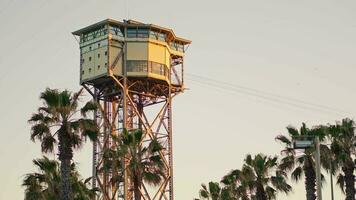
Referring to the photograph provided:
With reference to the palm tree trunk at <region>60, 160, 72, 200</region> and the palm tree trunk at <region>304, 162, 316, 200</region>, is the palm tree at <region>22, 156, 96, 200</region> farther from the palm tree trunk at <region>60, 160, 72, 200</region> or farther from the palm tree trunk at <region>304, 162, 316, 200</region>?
the palm tree trunk at <region>304, 162, 316, 200</region>

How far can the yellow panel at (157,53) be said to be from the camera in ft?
300

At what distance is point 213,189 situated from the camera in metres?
86.6

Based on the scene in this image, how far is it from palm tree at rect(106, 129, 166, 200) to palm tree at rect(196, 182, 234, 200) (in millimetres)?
23670

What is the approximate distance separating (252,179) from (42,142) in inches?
874

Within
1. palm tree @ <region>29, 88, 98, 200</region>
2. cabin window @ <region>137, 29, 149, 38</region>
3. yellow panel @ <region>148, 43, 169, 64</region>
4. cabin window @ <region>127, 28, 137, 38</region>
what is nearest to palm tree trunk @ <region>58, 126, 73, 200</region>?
palm tree @ <region>29, 88, 98, 200</region>

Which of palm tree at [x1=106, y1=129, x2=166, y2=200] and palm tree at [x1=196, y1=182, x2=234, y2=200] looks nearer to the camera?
palm tree at [x1=106, y1=129, x2=166, y2=200]

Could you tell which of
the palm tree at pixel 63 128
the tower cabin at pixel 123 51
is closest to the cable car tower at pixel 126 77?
the tower cabin at pixel 123 51

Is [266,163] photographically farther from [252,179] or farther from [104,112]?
[104,112]

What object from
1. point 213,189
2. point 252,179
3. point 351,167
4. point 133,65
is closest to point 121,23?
point 133,65

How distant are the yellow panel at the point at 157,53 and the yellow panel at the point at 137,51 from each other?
608 mm

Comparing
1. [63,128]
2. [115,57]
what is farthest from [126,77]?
[63,128]

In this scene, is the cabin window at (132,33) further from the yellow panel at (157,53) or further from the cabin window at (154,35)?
the yellow panel at (157,53)

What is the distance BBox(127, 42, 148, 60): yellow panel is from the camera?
90.9 m

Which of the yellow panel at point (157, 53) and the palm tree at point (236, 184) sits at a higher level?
the yellow panel at point (157, 53)
